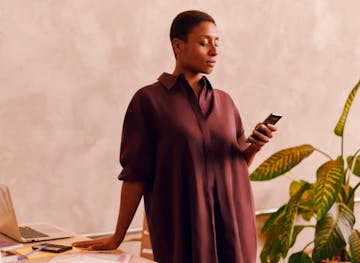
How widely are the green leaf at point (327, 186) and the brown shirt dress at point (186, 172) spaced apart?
80 centimetres

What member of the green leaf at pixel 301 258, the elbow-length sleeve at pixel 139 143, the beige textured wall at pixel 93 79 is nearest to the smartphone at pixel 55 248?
the elbow-length sleeve at pixel 139 143

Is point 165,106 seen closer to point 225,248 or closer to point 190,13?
point 190,13

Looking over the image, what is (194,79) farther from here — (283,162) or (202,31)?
(283,162)

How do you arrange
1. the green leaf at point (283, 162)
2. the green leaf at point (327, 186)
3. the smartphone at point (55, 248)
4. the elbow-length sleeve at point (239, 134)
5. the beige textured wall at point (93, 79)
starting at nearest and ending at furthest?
the smartphone at point (55, 248), the elbow-length sleeve at point (239, 134), the green leaf at point (327, 186), the beige textured wall at point (93, 79), the green leaf at point (283, 162)

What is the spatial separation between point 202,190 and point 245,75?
183 cm

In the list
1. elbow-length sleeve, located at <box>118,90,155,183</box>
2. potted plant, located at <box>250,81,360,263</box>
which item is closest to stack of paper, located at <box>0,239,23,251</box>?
elbow-length sleeve, located at <box>118,90,155,183</box>

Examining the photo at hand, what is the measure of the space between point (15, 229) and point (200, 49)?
88 centimetres

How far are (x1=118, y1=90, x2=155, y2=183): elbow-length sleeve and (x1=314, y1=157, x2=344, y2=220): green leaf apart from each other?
1036 mm

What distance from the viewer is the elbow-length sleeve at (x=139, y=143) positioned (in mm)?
2207

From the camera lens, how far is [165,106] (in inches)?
87.5

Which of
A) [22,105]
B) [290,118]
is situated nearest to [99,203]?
[22,105]

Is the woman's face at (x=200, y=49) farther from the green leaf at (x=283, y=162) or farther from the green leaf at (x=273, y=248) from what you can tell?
the green leaf at (x=273, y=248)

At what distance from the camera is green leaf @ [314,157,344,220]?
2963 mm

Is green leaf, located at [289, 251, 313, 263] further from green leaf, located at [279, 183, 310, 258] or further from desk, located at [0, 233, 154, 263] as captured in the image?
desk, located at [0, 233, 154, 263]
